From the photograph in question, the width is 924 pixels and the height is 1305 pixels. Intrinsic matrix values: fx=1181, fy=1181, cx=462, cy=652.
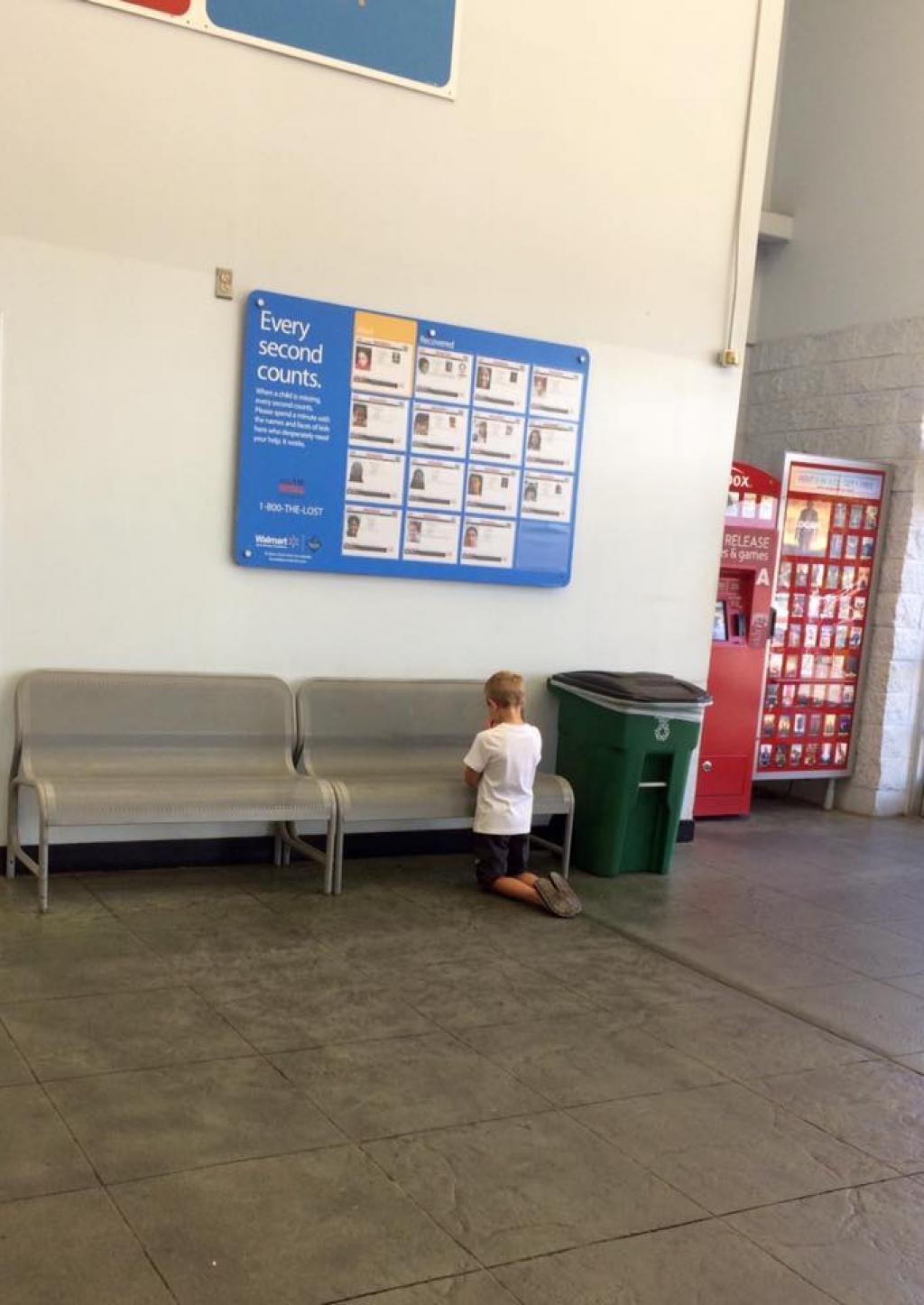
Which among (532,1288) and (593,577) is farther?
(593,577)

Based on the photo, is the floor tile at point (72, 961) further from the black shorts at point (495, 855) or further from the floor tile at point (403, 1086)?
the black shorts at point (495, 855)

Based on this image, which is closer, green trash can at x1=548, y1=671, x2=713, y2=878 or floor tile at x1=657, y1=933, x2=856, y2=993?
floor tile at x1=657, y1=933, x2=856, y2=993

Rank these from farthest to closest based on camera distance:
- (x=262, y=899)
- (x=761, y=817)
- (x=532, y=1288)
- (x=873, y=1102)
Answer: (x=761, y=817) < (x=262, y=899) < (x=873, y=1102) < (x=532, y=1288)

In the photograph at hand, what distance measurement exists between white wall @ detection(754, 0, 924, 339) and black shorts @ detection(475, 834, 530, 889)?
4.48 m

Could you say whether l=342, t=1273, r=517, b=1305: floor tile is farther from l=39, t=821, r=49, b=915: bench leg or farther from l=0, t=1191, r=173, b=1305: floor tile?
l=39, t=821, r=49, b=915: bench leg

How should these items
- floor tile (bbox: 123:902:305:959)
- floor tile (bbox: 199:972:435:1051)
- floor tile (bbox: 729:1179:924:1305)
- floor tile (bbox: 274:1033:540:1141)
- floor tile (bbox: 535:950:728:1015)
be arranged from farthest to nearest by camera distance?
1. floor tile (bbox: 123:902:305:959)
2. floor tile (bbox: 535:950:728:1015)
3. floor tile (bbox: 199:972:435:1051)
4. floor tile (bbox: 274:1033:540:1141)
5. floor tile (bbox: 729:1179:924:1305)

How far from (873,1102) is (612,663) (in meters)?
3.04

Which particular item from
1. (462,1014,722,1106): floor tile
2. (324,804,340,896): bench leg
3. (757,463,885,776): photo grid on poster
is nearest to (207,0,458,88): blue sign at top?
(324,804,340,896): bench leg

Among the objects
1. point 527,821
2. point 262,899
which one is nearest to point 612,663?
point 527,821

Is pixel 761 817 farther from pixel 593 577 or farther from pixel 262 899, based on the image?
pixel 262 899

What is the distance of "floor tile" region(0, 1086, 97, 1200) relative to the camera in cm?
254

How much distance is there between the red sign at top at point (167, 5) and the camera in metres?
4.64

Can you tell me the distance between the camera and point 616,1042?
360cm

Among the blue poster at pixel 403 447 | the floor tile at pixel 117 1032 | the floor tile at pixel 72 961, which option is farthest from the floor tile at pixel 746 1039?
the blue poster at pixel 403 447
